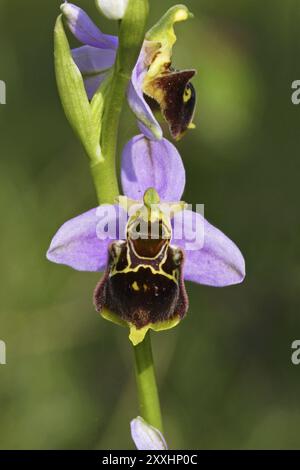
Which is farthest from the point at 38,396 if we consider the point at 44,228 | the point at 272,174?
the point at 272,174

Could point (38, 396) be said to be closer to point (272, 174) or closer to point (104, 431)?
point (104, 431)

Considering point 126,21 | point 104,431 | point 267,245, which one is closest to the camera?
point 126,21

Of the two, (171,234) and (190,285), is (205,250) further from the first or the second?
A: (190,285)

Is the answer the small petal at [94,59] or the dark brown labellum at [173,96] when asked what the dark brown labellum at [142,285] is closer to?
the dark brown labellum at [173,96]

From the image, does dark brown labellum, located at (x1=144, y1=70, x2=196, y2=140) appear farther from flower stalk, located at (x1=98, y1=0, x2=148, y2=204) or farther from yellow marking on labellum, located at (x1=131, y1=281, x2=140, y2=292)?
yellow marking on labellum, located at (x1=131, y1=281, x2=140, y2=292)

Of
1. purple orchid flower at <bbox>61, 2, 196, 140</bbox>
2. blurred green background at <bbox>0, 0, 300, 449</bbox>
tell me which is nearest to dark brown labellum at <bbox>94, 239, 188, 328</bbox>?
purple orchid flower at <bbox>61, 2, 196, 140</bbox>

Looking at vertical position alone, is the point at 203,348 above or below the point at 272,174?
below

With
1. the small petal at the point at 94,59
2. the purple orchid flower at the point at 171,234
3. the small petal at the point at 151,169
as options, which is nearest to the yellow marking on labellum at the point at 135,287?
the purple orchid flower at the point at 171,234
